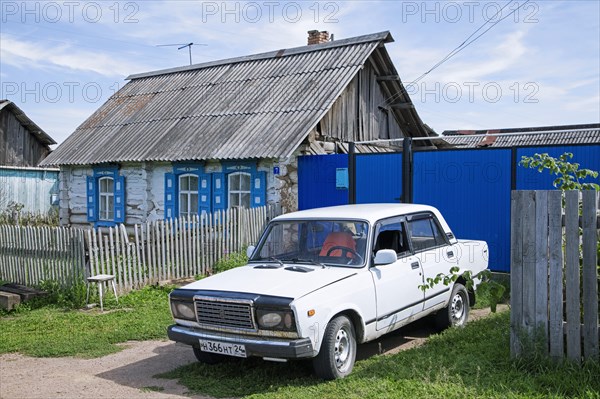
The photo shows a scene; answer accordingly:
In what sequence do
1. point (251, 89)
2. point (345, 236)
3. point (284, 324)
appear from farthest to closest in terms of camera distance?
point (251, 89) → point (345, 236) → point (284, 324)

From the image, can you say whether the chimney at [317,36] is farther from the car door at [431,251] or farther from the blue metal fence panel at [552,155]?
the car door at [431,251]

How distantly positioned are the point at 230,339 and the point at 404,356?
180 cm

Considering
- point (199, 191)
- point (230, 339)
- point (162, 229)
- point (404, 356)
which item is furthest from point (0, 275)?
point (404, 356)

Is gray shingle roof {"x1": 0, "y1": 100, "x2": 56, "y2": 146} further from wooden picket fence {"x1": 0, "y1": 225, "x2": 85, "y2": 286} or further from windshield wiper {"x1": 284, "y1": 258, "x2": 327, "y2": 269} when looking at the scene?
windshield wiper {"x1": 284, "y1": 258, "x2": 327, "y2": 269}

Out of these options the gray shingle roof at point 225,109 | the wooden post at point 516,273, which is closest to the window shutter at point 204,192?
the gray shingle roof at point 225,109

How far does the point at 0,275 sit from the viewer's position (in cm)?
1093

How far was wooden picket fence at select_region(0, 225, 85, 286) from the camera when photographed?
987 cm

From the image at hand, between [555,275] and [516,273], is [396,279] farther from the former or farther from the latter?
[555,275]

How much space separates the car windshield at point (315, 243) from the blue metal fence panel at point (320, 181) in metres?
5.98

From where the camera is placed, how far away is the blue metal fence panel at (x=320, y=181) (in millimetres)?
12969

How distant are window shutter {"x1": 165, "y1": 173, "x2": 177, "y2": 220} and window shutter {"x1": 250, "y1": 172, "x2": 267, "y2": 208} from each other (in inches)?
111

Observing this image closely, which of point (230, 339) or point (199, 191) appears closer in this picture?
point (230, 339)

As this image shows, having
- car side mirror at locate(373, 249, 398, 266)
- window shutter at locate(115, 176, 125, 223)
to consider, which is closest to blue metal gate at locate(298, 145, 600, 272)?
car side mirror at locate(373, 249, 398, 266)

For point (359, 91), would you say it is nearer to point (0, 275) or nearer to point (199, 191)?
point (199, 191)
